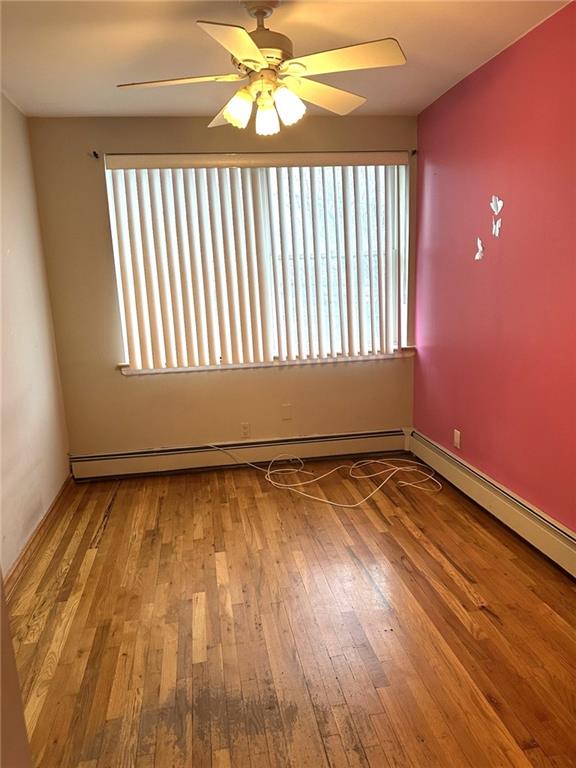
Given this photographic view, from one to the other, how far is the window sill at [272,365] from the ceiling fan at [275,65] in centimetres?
192

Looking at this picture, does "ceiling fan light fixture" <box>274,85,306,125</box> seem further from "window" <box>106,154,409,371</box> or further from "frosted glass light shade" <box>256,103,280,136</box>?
"window" <box>106,154,409,371</box>

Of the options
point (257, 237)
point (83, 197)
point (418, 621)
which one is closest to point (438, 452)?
point (418, 621)

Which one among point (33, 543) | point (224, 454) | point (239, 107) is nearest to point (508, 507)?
point (224, 454)

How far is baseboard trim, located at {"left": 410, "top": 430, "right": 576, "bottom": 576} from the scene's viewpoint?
235cm

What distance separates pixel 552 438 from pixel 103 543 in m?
2.45

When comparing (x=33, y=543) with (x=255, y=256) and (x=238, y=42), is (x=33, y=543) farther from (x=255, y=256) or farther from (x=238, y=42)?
(x=238, y=42)

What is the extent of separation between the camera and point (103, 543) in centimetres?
284

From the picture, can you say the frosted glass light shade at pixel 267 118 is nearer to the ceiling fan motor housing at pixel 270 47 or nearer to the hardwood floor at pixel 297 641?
the ceiling fan motor housing at pixel 270 47

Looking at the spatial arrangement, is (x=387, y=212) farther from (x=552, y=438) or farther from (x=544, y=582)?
(x=544, y=582)

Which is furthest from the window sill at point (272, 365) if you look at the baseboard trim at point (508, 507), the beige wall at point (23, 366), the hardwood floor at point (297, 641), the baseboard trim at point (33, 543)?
the hardwood floor at point (297, 641)

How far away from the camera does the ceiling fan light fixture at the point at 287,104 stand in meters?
1.86

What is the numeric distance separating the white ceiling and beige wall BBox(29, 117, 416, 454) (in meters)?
0.32

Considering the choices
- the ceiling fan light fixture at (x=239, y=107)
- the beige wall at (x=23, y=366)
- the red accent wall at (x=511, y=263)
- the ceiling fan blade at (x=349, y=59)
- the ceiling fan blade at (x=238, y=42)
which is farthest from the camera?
the beige wall at (x=23, y=366)

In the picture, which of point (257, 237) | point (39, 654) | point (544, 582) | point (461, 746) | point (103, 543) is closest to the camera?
point (461, 746)
